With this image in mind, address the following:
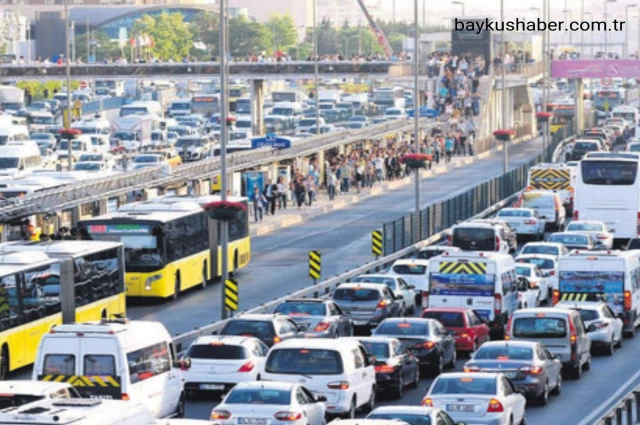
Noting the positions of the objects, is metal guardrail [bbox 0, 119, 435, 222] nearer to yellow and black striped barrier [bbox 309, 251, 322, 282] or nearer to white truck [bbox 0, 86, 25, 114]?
yellow and black striped barrier [bbox 309, 251, 322, 282]

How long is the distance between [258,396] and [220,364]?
536 cm

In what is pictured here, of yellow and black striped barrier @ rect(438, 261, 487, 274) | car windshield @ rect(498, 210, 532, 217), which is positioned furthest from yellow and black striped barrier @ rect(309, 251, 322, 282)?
car windshield @ rect(498, 210, 532, 217)

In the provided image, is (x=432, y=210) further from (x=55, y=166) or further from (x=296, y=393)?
(x=296, y=393)

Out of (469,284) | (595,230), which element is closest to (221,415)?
(469,284)

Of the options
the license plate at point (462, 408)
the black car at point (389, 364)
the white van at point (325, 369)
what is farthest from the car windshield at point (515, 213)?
the license plate at point (462, 408)

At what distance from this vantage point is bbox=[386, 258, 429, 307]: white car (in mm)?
50906

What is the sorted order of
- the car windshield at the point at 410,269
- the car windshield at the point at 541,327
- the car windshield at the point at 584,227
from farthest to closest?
1. the car windshield at the point at 584,227
2. the car windshield at the point at 410,269
3. the car windshield at the point at 541,327

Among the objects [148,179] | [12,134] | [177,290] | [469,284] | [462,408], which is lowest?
[177,290]

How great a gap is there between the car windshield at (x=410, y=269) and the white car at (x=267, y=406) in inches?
830

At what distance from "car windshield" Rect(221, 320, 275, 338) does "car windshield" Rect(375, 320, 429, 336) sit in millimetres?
2014

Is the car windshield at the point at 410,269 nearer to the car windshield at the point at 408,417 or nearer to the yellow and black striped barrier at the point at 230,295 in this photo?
the yellow and black striped barrier at the point at 230,295

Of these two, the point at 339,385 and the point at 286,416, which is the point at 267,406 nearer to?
the point at 286,416

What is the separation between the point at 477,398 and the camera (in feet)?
102

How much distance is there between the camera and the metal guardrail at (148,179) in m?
51.5
